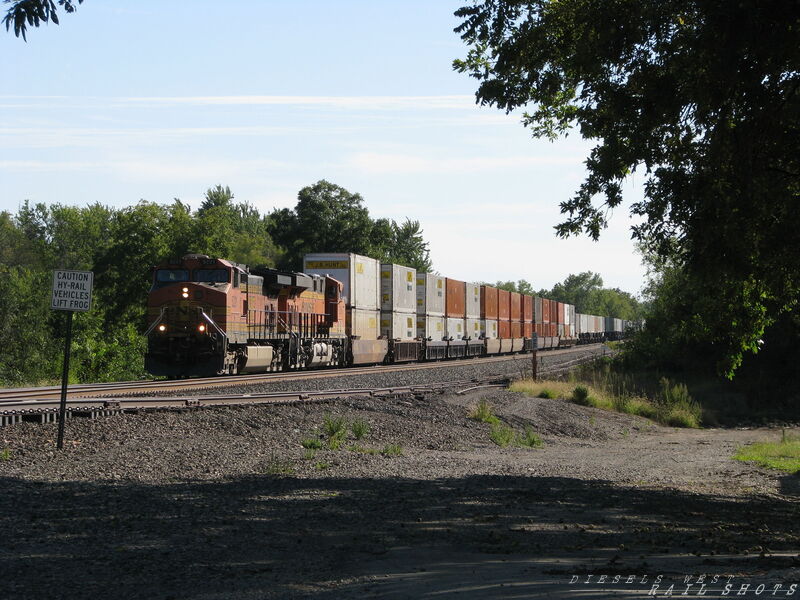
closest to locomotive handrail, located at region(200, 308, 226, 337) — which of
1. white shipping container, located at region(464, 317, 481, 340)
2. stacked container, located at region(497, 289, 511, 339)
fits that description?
white shipping container, located at region(464, 317, 481, 340)

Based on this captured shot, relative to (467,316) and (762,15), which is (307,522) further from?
(467,316)

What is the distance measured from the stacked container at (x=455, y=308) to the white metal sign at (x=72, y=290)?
3594cm

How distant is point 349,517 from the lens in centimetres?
912

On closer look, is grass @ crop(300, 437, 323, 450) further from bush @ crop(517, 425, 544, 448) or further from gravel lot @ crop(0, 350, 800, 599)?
bush @ crop(517, 425, 544, 448)

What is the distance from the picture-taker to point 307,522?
8.79 m

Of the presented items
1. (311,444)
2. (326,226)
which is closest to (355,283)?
(311,444)

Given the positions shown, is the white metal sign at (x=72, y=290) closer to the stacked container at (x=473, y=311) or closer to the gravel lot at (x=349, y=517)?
the gravel lot at (x=349, y=517)

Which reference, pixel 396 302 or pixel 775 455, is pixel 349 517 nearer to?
pixel 775 455

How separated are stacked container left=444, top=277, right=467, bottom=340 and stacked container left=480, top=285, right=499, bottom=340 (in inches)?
155

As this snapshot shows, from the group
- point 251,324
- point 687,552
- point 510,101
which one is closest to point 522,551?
point 687,552

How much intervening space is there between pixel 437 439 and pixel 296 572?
11483 mm

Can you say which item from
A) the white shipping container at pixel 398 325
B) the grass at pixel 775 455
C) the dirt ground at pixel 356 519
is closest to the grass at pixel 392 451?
the dirt ground at pixel 356 519

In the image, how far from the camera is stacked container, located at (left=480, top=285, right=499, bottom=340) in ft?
183

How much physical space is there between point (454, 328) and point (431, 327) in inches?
159
